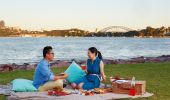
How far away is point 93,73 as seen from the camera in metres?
12.8

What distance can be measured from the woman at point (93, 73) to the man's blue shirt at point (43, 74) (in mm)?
984

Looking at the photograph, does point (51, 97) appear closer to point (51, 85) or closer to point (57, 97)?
point (57, 97)

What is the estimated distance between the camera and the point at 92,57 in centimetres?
1259

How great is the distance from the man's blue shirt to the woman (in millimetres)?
984

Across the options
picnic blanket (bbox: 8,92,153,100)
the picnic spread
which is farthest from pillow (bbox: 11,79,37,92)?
picnic blanket (bbox: 8,92,153,100)

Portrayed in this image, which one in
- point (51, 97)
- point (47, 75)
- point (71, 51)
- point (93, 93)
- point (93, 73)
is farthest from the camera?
point (71, 51)

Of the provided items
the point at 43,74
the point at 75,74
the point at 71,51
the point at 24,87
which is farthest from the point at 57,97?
the point at 71,51

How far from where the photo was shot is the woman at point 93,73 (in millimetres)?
12555

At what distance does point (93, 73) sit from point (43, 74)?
4.96 ft

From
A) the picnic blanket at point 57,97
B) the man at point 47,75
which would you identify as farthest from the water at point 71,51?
the picnic blanket at point 57,97

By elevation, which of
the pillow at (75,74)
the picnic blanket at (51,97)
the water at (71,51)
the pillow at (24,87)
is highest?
the pillow at (75,74)

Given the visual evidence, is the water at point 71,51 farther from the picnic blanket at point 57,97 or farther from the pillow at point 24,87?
the picnic blanket at point 57,97

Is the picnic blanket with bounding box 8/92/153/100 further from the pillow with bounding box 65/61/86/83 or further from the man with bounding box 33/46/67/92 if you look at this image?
the pillow with bounding box 65/61/86/83

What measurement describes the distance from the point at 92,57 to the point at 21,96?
8.12 feet
